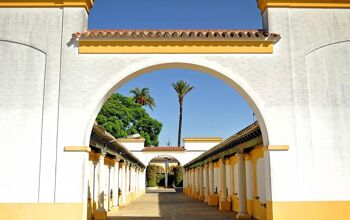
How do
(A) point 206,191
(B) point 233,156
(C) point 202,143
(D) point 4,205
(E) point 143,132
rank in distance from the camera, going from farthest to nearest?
1. (E) point 143,132
2. (C) point 202,143
3. (A) point 206,191
4. (B) point 233,156
5. (D) point 4,205

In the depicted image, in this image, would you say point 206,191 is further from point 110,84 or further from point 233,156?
point 110,84

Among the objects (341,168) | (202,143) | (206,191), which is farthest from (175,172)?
(341,168)

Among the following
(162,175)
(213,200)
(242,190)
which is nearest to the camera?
(242,190)

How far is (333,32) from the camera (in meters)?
11.1

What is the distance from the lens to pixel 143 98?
6844cm

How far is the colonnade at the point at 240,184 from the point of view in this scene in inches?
636

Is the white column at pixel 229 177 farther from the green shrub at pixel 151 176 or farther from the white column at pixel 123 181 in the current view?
the green shrub at pixel 151 176

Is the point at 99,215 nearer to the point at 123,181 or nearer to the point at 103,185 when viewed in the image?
the point at 103,185

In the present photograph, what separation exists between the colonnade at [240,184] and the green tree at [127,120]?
24796mm

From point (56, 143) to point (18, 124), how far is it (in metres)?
1.14

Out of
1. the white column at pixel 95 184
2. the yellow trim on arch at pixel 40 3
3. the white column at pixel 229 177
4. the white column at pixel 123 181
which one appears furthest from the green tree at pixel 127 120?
the yellow trim on arch at pixel 40 3

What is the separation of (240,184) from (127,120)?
40687 millimetres

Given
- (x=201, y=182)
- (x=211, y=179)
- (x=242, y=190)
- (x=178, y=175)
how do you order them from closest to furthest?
(x=242, y=190)
(x=211, y=179)
(x=201, y=182)
(x=178, y=175)

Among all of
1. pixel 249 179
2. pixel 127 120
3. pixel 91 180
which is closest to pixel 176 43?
pixel 91 180
